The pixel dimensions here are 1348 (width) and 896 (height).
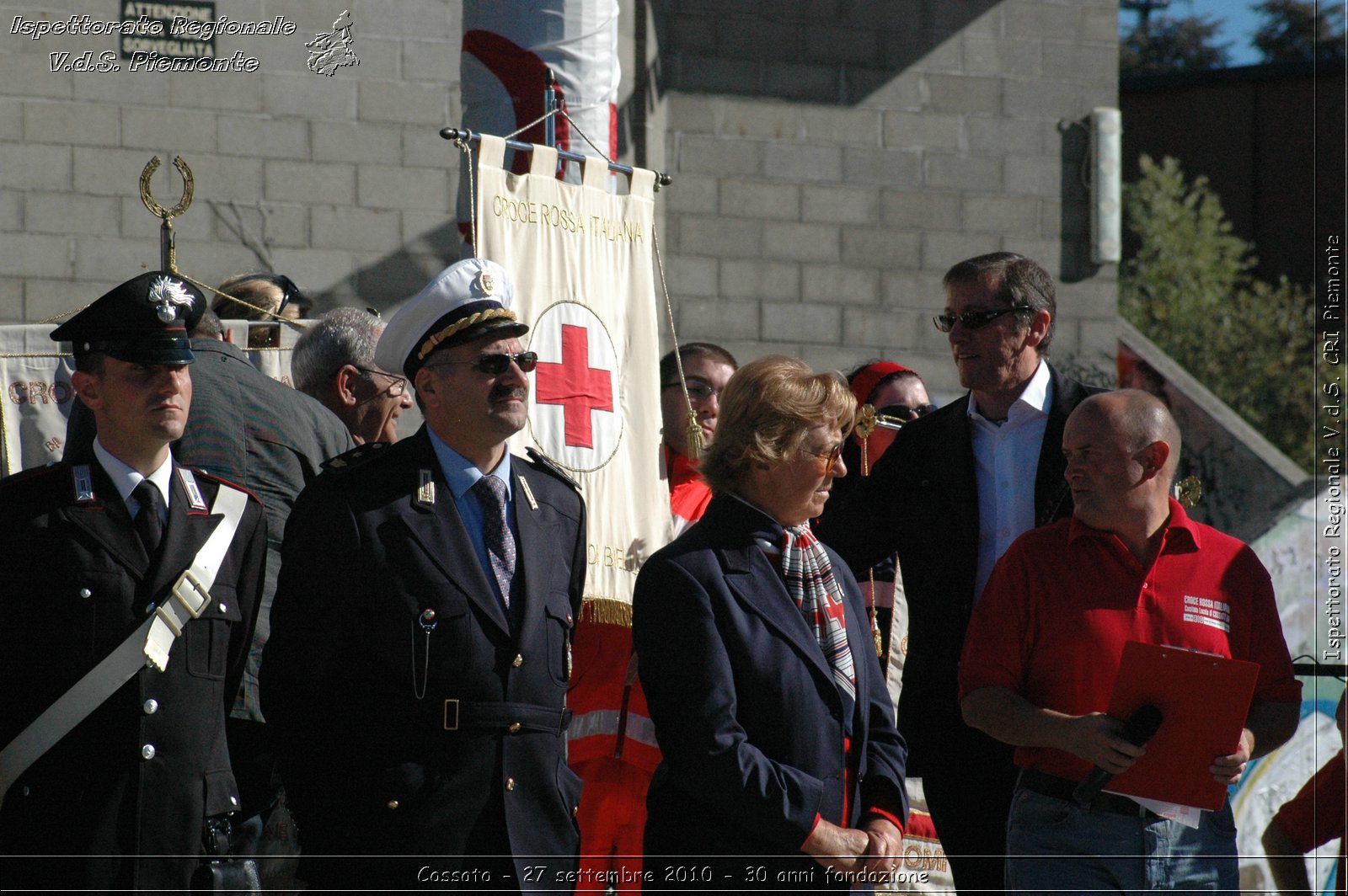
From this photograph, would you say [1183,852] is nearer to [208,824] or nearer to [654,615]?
[654,615]

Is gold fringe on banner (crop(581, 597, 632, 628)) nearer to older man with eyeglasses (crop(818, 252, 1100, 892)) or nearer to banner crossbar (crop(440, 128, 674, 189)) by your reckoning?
older man with eyeglasses (crop(818, 252, 1100, 892))

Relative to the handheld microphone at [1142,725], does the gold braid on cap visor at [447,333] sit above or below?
above

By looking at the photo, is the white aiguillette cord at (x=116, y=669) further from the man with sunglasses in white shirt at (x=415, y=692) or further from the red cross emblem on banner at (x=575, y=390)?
the red cross emblem on banner at (x=575, y=390)

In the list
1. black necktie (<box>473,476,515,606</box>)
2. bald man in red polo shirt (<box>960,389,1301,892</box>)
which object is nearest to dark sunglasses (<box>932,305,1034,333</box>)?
bald man in red polo shirt (<box>960,389,1301,892</box>)

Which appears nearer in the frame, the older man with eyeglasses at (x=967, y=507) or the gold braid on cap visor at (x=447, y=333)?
the gold braid on cap visor at (x=447, y=333)

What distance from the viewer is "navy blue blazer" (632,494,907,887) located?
10.8 feet

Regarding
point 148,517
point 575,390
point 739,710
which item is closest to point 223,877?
point 148,517

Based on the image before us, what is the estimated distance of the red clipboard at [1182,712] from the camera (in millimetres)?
3557

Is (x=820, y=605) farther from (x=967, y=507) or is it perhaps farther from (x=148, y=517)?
(x=148, y=517)

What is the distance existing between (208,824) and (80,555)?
0.65 m

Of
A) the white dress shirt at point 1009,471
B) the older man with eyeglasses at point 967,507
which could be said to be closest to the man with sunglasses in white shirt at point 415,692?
the older man with eyeglasses at point 967,507

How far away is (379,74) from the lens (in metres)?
9.05

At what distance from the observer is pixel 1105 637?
149 inches

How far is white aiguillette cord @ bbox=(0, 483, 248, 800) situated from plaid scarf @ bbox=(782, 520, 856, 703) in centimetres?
129
